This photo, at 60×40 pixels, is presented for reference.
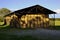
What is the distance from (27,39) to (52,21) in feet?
84.0

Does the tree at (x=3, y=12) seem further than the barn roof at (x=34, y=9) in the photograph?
Yes

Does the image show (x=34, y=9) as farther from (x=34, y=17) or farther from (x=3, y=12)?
(x=3, y=12)

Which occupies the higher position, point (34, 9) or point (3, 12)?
point (3, 12)

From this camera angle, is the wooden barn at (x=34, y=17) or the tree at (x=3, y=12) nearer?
the wooden barn at (x=34, y=17)

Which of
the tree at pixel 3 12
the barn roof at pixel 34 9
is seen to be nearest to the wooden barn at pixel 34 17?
the barn roof at pixel 34 9

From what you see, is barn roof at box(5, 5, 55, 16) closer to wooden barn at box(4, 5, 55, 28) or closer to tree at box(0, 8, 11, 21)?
wooden barn at box(4, 5, 55, 28)

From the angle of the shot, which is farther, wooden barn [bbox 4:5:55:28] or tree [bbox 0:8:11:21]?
tree [bbox 0:8:11:21]

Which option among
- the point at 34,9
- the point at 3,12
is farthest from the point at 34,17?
the point at 3,12

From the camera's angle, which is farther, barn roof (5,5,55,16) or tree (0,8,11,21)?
tree (0,8,11,21)

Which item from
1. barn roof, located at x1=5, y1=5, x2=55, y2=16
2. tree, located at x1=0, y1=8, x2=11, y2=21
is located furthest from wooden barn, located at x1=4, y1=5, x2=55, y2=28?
tree, located at x1=0, y1=8, x2=11, y2=21

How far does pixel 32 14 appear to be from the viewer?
1388 inches

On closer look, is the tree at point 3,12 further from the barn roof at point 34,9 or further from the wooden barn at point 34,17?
the barn roof at point 34,9

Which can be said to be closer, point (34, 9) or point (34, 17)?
point (34, 9)

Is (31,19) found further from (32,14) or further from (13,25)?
(13,25)
